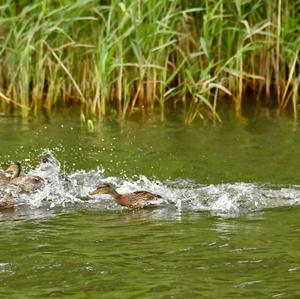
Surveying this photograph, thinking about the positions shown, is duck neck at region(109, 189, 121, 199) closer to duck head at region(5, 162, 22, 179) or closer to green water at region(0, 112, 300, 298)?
green water at region(0, 112, 300, 298)

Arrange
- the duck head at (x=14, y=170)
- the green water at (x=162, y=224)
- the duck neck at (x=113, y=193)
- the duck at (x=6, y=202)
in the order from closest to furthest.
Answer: the green water at (x=162, y=224) → the duck at (x=6, y=202) → the duck neck at (x=113, y=193) → the duck head at (x=14, y=170)

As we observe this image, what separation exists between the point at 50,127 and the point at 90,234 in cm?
545

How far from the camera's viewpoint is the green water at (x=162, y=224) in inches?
299

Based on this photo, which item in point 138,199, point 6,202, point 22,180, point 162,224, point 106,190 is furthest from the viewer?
point 22,180

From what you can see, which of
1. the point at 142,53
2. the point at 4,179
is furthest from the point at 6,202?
the point at 142,53

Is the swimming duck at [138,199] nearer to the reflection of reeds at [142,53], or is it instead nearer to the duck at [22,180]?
the duck at [22,180]

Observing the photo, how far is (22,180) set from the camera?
11031 millimetres

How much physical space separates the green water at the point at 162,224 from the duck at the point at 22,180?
592mm

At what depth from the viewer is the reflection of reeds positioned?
47.4 ft

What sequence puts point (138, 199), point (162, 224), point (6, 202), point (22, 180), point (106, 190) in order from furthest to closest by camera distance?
point (22, 180), point (106, 190), point (6, 202), point (138, 199), point (162, 224)

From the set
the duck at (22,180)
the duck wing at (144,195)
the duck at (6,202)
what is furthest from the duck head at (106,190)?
the duck at (6,202)

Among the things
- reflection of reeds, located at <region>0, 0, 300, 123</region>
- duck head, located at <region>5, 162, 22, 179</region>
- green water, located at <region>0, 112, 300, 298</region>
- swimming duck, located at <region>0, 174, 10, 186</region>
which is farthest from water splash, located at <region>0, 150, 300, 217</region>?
reflection of reeds, located at <region>0, 0, 300, 123</region>

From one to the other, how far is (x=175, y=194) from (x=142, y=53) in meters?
4.61

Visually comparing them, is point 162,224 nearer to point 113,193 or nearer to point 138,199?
point 138,199
